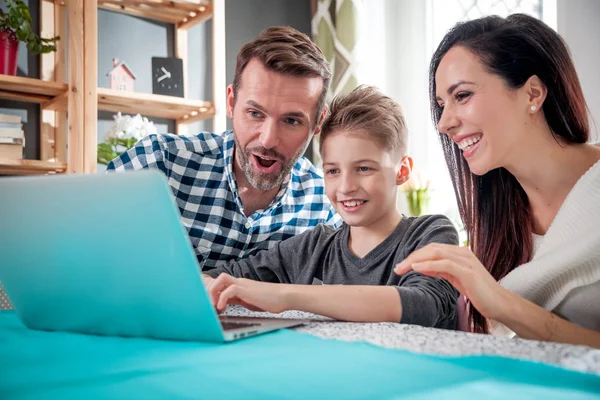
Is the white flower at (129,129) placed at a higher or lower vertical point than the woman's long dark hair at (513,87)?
higher

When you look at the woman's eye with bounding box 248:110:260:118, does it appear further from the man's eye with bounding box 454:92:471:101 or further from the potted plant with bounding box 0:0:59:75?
the potted plant with bounding box 0:0:59:75

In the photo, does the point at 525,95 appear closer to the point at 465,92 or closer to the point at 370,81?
the point at 465,92

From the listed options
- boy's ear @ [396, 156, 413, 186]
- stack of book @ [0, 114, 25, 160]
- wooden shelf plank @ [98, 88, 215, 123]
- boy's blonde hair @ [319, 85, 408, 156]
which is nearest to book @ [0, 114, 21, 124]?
stack of book @ [0, 114, 25, 160]

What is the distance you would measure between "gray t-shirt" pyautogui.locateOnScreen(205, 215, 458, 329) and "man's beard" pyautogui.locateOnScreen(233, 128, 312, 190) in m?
0.25

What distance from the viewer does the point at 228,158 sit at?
67.7 inches

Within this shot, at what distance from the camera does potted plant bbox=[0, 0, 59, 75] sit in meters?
2.62

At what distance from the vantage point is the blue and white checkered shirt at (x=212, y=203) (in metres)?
1.65

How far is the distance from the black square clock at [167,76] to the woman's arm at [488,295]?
8.16ft

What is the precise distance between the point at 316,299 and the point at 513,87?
0.73 meters

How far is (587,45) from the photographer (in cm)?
238

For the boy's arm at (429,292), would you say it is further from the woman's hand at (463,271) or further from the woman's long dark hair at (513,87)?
the woman's long dark hair at (513,87)

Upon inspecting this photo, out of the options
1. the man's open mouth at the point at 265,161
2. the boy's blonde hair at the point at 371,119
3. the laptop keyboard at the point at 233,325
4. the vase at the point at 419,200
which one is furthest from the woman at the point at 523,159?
the vase at the point at 419,200

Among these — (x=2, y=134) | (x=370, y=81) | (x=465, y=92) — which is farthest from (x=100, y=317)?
(x=370, y=81)

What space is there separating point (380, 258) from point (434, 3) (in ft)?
7.83
